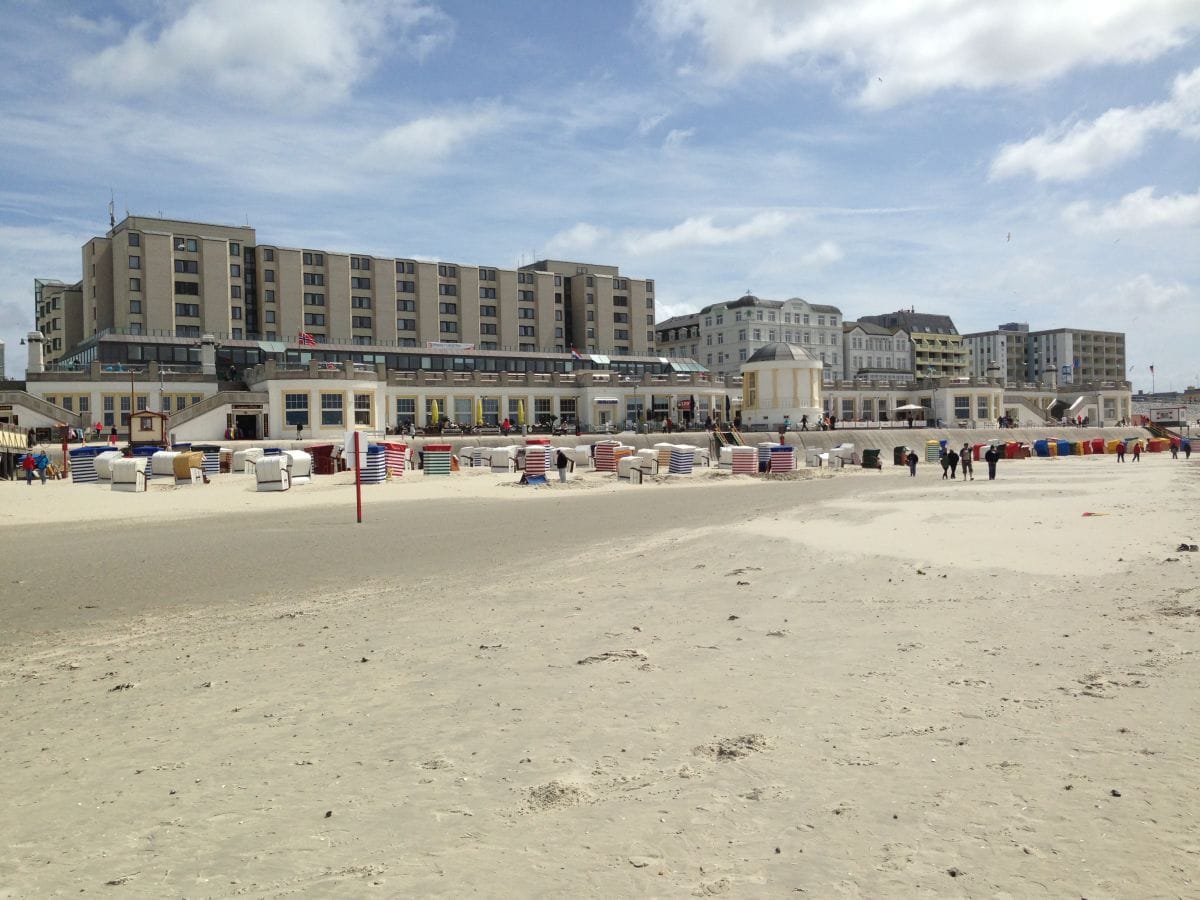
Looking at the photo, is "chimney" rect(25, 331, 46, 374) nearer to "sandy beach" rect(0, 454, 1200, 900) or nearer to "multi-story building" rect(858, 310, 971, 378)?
"sandy beach" rect(0, 454, 1200, 900)

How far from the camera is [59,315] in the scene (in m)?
96.9

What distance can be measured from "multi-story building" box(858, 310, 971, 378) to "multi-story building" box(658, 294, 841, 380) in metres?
28.4

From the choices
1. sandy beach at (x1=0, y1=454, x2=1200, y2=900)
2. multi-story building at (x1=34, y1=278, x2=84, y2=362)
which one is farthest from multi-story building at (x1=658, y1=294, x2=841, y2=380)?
sandy beach at (x1=0, y1=454, x2=1200, y2=900)

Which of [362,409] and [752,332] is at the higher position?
[752,332]

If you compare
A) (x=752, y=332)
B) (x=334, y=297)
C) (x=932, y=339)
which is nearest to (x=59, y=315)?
(x=334, y=297)

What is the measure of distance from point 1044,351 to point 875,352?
280 ft

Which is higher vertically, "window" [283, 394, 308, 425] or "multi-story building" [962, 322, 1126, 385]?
"multi-story building" [962, 322, 1126, 385]

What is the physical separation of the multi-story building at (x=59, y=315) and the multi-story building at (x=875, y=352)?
96.1 metres

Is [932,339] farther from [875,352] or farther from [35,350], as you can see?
[35,350]

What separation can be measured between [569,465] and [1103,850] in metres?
37.5

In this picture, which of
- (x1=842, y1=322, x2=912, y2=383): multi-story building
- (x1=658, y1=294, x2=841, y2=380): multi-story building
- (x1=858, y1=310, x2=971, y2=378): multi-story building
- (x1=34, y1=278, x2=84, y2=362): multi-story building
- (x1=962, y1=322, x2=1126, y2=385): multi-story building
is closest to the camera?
(x1=34, y1=278, x2=84, y2=362): multi-story building

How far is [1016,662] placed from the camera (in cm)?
873

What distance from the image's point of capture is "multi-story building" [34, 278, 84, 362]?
313ft

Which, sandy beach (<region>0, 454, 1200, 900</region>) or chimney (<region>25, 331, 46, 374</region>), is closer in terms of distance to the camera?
sandy beach (<region>0, 454, 1200, 900</region>)
